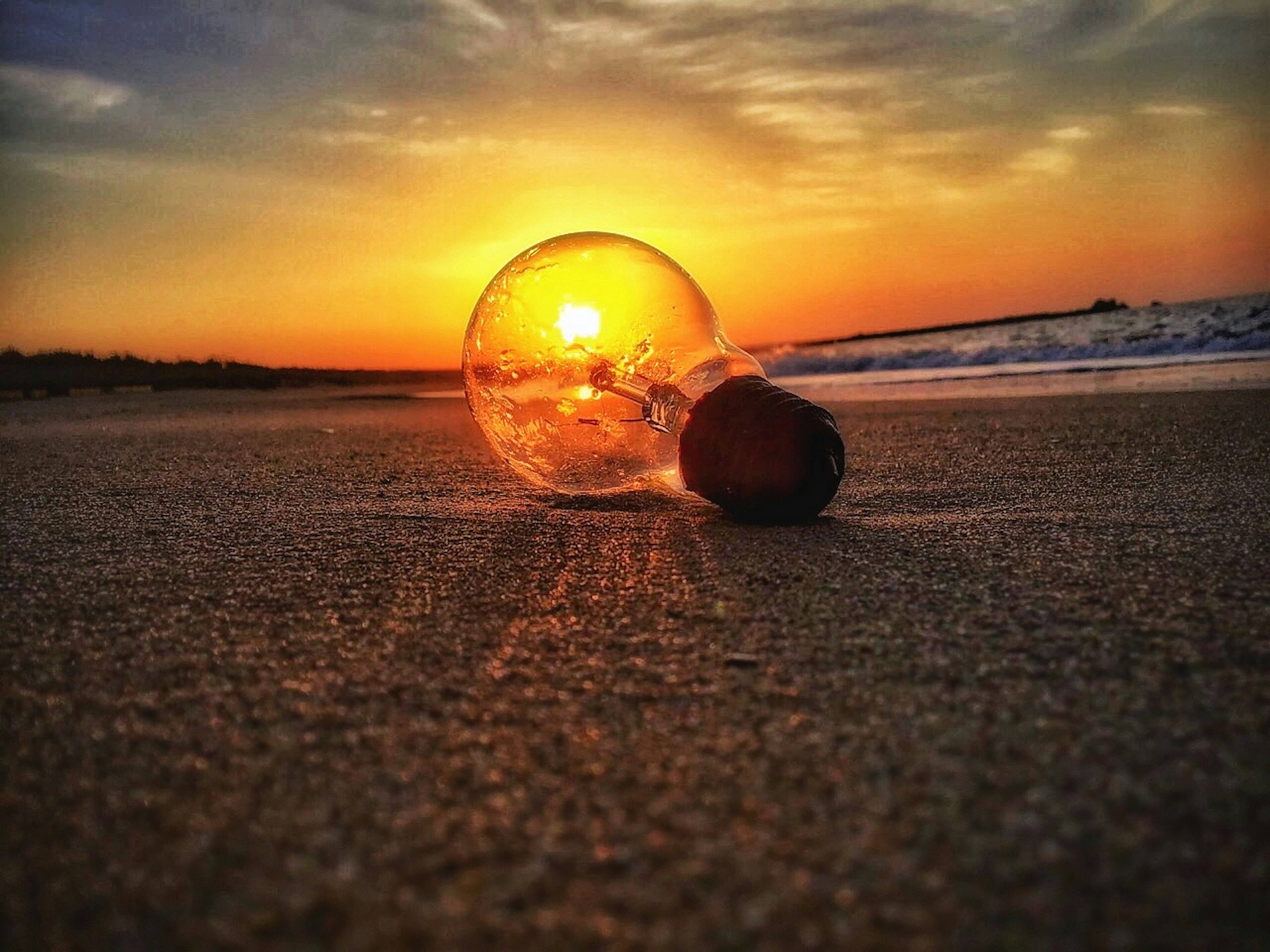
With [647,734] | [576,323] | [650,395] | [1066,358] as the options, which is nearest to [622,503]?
[650,395]

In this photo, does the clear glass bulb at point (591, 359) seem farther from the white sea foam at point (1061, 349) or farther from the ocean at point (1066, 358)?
the white sea foam at point (1061, 349)

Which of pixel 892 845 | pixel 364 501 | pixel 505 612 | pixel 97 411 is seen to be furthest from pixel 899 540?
pixel 97 411

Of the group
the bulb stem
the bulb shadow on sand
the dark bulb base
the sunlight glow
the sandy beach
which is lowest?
the sandy beach

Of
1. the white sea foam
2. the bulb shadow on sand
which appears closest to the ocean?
the white sea foam

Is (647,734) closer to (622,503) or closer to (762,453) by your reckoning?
(762,453)

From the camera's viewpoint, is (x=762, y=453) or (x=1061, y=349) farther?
(x=1061, y=349)

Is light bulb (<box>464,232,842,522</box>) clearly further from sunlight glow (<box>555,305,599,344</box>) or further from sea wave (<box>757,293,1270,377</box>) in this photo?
sea wave (<box>757,293,1270,377</box>)

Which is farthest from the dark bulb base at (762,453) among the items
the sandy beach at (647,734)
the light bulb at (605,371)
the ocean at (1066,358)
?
the ocean at (1066,358)
